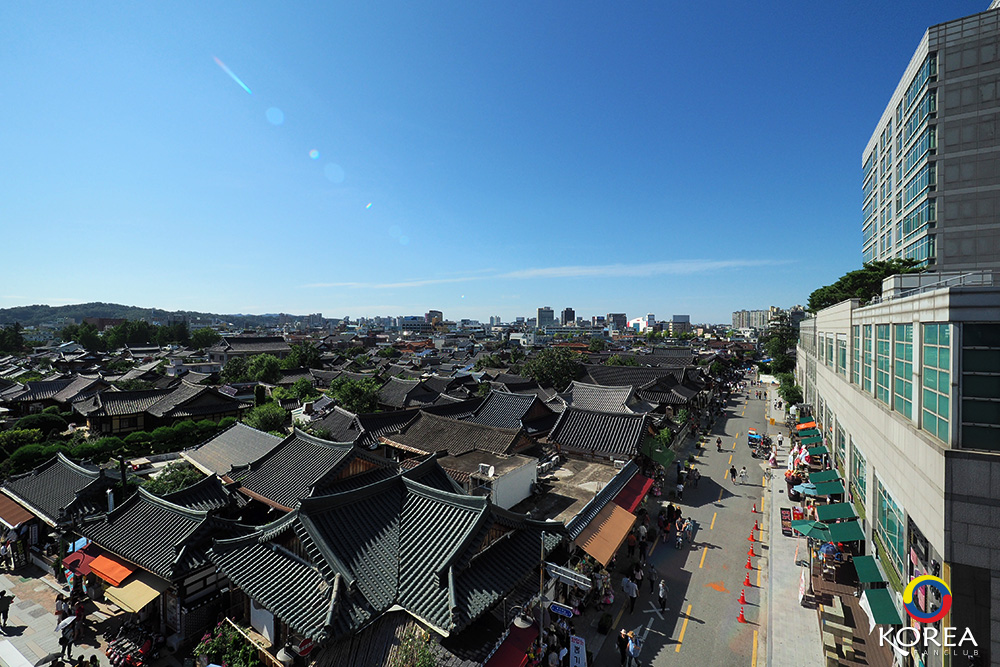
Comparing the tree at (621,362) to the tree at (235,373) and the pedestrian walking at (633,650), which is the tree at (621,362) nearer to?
the tree at (235,373)

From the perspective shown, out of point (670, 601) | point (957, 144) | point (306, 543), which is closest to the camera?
point (306, 543)

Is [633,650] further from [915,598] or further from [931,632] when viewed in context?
[915,598]

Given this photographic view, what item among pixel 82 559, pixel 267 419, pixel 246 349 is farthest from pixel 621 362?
pixel 246 349

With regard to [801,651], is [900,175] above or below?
above

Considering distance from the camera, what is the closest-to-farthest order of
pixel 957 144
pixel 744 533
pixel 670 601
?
1. pixel 670 601
2. pixel 744 533
3. pixel 957 144

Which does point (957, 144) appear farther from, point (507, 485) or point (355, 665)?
point (355, 665)

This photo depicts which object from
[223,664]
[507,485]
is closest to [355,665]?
[223,664]

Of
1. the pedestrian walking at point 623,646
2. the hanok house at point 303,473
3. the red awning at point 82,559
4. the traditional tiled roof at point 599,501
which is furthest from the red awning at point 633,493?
the red awning at point 82,559
